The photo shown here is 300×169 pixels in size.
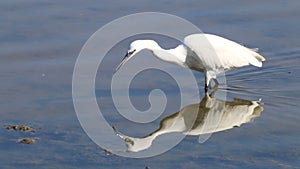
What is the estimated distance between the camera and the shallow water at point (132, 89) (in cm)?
602

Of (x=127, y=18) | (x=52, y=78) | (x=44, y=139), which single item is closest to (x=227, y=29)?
(x=127, y=18)

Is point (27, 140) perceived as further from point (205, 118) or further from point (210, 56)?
point (210, 56)

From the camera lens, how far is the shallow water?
602cm

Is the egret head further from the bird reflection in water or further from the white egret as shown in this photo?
the bird reflection in water

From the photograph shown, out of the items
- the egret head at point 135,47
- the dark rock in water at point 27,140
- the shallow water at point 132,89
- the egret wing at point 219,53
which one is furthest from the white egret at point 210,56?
the dark rock in water at point 27,140

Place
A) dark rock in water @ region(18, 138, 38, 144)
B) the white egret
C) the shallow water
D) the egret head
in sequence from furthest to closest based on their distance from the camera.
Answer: the white egret
the egret head
dark rock in water @ region(18, 138, 38, 144)
the shallow water

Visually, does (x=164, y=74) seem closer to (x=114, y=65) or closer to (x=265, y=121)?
(x=114, y=65)

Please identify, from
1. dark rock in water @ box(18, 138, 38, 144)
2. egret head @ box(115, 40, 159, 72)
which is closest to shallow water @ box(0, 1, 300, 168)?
dark rock in water @ box(18, 138, 38, 144)

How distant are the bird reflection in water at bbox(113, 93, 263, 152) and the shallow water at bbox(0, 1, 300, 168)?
11 centimetres

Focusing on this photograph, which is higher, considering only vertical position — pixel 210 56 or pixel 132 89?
pixel 210 56

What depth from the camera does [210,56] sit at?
8.14 meters

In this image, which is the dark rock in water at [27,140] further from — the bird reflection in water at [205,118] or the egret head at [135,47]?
the egret head at [135,47]

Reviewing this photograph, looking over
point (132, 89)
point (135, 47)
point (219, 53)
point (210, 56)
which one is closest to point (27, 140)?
point (135, 47)

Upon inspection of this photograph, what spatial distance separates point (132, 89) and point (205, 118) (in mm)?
1085
